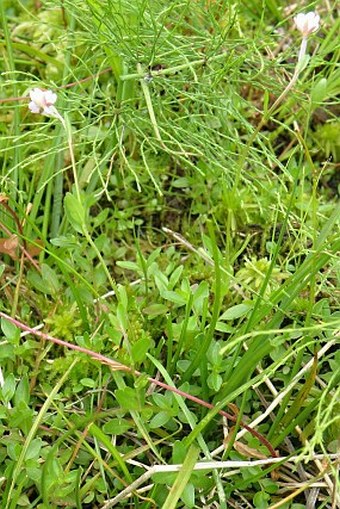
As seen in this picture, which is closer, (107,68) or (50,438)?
(50,438)

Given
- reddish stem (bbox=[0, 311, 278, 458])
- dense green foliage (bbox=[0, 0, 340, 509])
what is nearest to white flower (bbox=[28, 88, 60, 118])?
dense green foliage (bbox=[0, 0, 340, 509])

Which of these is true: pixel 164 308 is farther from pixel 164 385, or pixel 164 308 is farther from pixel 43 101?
pixel 43 101

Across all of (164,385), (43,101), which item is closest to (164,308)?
(164,385)

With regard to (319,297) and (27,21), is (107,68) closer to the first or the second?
(27,21)

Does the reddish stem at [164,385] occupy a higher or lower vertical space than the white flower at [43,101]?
lower

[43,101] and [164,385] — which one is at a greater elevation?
[43,101]

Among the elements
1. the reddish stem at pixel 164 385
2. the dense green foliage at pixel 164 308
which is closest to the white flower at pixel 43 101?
the dense green foliage at pixel 164 308

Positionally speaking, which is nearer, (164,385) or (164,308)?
(164,385)

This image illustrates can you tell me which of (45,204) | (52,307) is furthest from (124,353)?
(45,204)

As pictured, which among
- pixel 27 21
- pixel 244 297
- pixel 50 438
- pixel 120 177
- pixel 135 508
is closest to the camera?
pixel 135 508

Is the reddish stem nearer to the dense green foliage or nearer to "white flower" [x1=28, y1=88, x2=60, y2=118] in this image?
the dense green foliage

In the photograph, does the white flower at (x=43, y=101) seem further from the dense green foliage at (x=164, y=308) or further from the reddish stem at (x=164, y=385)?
the reddish stem at (x=164, y=385)
